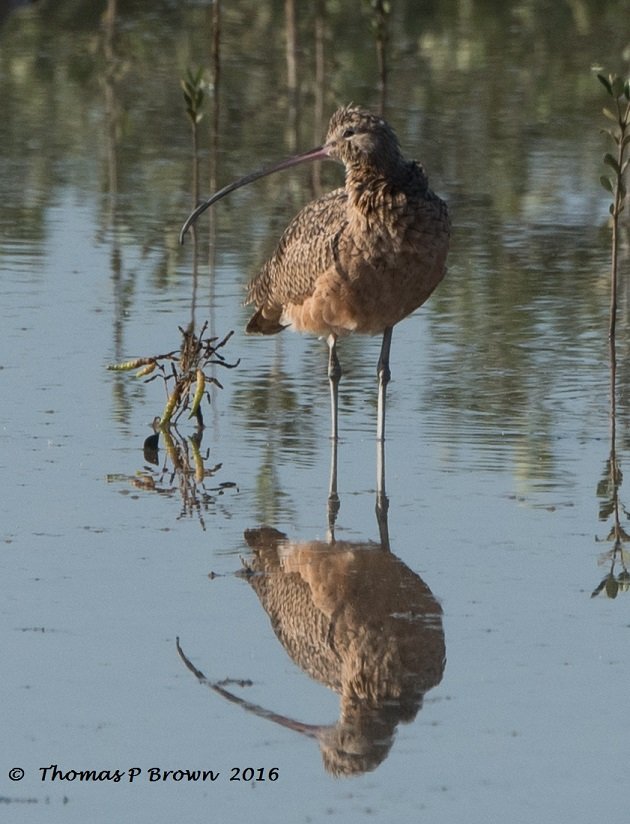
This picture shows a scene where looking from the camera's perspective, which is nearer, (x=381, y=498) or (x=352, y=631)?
(x=352, y=631)

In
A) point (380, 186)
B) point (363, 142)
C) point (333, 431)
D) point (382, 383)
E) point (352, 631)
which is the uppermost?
point (363, 142)

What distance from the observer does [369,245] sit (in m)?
7.86

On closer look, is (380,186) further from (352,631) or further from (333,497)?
(352,631)

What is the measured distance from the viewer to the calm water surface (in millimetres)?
4730

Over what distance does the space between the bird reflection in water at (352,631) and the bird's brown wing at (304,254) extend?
1.59 meters

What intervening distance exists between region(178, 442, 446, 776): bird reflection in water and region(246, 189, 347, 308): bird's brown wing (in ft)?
5.21

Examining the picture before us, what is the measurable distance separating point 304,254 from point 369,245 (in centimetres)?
41

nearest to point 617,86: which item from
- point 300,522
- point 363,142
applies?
point 363,142

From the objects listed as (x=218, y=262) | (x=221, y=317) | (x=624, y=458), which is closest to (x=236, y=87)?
(x=218, y=262)

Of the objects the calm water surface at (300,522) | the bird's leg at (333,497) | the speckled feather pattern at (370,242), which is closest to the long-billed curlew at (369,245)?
the speckled feather pattern at (370,242)

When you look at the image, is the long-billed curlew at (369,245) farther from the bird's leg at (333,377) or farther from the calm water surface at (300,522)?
the calm water surface at (300,522)

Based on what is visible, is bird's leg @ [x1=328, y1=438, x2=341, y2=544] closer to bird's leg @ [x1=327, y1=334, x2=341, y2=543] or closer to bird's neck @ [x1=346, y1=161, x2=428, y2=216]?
bird's leg @ [x1=327, y1=334, x2=341, y2=543]

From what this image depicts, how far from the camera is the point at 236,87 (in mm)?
17750

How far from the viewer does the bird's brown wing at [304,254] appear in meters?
8.05
